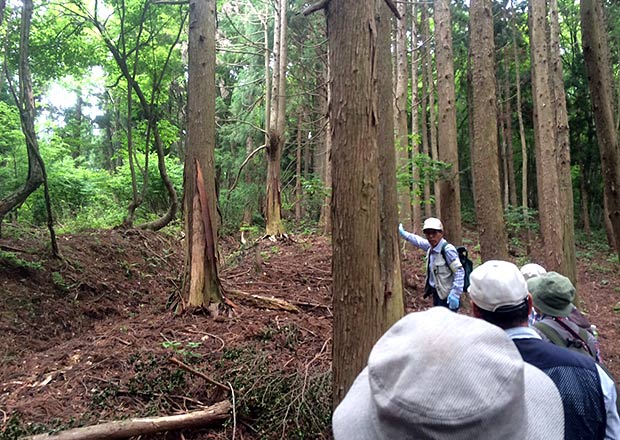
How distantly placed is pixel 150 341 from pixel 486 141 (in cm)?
576

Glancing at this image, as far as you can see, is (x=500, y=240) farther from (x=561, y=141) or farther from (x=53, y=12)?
(x=53, y=12)

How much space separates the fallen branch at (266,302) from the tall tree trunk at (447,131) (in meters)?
3.57

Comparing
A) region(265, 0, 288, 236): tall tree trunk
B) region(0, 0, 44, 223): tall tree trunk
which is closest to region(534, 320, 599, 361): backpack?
region(0, 0, 44, 223): tall tree trunk

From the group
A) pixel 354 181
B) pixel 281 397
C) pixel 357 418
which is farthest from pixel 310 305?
pixel 357 418

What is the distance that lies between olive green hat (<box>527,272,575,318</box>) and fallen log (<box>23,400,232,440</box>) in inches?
113

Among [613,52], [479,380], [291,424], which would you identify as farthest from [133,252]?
[613,52]

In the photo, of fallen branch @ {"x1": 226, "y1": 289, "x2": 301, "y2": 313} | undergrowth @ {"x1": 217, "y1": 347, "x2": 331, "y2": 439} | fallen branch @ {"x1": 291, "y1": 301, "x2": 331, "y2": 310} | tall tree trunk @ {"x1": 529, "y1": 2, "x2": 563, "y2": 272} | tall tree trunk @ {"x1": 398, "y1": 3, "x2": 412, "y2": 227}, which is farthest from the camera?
tall tree trunk @ {"x1": 398, "y1": 3, "x2": 412, "y2": 227}

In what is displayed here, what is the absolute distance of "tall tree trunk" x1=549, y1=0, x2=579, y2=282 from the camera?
29.3 feet

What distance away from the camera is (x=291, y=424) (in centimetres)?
393

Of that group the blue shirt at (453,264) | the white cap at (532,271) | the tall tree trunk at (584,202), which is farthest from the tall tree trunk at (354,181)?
the tall tree trunk at (584,202)

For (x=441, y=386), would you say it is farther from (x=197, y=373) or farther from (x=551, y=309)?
(x=197, y=373)

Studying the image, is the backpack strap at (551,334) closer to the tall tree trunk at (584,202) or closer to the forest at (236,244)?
the forest at (236,244)

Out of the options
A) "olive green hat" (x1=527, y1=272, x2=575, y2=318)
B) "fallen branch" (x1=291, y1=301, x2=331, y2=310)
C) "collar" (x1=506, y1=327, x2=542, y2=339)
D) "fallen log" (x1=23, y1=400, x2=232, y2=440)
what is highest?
"olive green hat" (x1=527, y1=272, x2=575, y2=318)

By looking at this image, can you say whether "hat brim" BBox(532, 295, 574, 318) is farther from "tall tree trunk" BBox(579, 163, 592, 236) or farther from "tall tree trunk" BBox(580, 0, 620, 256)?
"tall tree trunk" BBox(579, 163, 592, 236)
